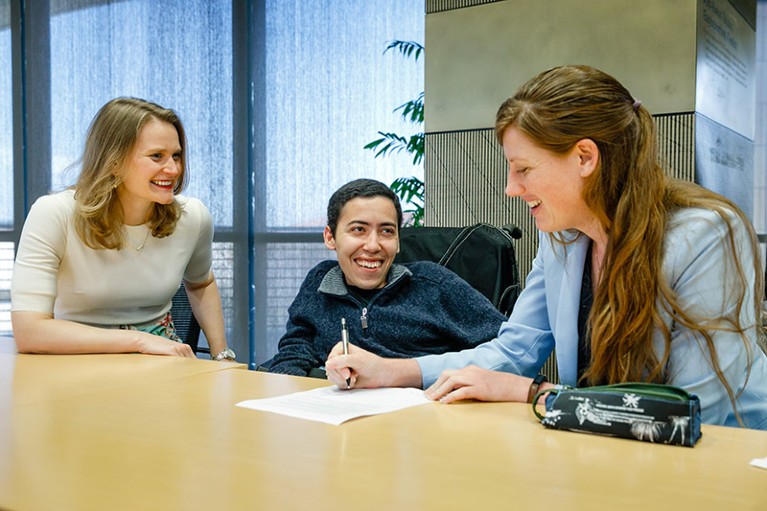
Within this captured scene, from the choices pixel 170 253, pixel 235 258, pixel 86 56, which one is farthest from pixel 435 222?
pixel 86 56

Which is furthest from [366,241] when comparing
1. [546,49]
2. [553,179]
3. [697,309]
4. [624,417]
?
[546,49]

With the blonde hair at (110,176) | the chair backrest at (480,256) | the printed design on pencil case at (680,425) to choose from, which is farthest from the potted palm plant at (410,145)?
the printed design on pencil case at (680,425)

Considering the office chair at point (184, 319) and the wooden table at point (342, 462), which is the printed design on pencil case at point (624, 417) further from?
the office chair at point (184, 319)

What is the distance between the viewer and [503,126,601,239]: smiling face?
140cm

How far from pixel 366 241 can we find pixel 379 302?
0.18 meters

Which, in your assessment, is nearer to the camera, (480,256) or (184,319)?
(480,256)

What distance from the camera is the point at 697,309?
4.22 feet

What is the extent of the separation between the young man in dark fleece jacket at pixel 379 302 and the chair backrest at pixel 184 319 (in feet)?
1.88

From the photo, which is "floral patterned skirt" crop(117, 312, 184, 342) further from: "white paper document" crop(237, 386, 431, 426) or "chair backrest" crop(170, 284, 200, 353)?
"white paper document" crop(237, 386, 431, 426)

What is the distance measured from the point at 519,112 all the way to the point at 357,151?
3562 millimetres

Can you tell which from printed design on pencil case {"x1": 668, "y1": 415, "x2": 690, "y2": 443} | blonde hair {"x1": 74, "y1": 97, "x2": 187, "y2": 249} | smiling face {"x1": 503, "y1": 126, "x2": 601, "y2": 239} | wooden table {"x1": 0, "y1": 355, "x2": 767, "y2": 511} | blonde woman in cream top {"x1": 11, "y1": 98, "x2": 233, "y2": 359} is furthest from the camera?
blonde hair {"x1": 74, "y1": 97, "x2": 187, "y2": 249}

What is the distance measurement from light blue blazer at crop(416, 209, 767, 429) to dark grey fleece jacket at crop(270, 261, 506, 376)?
0.59m

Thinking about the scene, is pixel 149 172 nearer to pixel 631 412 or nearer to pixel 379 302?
pixel 379 302

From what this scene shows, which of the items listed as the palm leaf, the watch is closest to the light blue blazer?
the watch
